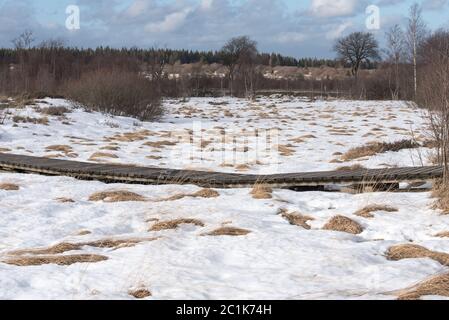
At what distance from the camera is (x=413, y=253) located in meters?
5.45

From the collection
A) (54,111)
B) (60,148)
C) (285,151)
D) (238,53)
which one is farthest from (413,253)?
(238,53)

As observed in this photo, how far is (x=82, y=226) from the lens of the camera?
6988mm

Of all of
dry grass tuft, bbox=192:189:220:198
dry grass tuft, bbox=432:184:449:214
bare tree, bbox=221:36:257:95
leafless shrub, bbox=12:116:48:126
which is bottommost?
dry grass tuft, bbox=192:189:220:198

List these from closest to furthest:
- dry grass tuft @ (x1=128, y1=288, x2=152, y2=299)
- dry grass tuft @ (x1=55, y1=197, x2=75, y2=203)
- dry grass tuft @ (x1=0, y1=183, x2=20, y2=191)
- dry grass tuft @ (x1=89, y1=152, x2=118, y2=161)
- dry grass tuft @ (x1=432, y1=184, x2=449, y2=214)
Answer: dry grass tuft @ (x1=128, y1=288, x2=152, y2=299), dry grass tuft @ (x1=432, y1=184, x2=449, y2=214), dry grass tuft @ (x1=55, y1=197, x2=75, y2=203), dry grass tuft @ (x1=0, y1=183, x2=20, y2=191), dry grass tuft @ (x1=89, y1=152, x2=118, y2=161)

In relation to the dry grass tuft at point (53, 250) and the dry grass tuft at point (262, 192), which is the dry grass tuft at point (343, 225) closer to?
the dry grass tuft at point (262, 192)

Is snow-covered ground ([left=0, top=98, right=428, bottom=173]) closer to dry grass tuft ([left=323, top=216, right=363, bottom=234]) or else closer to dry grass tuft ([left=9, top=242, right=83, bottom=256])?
dry grass tuft ([left=323, top=216, right=363, bottom=234])

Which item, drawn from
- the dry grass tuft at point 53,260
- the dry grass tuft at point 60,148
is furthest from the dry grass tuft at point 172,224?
the dry grass tuft at point 60,148

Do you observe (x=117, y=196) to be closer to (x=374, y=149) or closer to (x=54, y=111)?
(x=374, y=149)

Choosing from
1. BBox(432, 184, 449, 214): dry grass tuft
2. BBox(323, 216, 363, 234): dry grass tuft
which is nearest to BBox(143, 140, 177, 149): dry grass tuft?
BBox(432, 184, 449, 214): dry grass tuft

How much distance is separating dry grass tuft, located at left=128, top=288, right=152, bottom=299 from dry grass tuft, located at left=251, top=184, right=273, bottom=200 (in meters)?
4.25

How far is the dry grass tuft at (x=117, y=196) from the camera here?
855 cm

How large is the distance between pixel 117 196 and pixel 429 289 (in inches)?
216

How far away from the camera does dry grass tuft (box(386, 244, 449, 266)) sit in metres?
5.32
